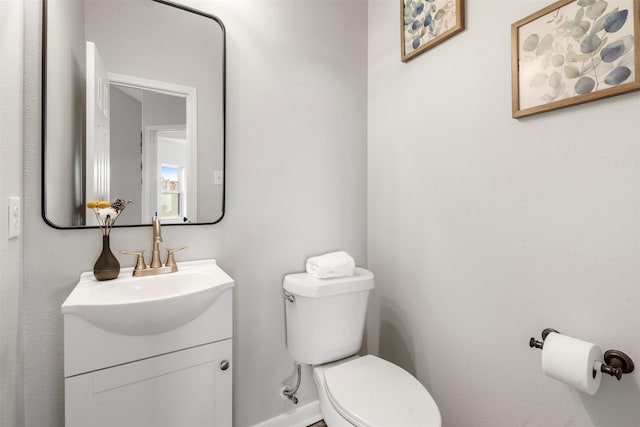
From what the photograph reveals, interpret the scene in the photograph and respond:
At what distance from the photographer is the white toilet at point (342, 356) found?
105cm

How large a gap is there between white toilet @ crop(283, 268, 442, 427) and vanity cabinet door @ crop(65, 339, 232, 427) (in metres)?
0.38

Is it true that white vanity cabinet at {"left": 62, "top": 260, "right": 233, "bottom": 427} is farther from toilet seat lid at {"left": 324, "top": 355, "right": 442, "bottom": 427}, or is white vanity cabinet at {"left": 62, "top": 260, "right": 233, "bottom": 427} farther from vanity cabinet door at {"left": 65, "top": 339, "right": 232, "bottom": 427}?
toilet seat lid at {"left": 324, "top": 355, "right": 442, "bottom": 427}

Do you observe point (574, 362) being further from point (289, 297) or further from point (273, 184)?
point (273, 184)

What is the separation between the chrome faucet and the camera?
1143 mm

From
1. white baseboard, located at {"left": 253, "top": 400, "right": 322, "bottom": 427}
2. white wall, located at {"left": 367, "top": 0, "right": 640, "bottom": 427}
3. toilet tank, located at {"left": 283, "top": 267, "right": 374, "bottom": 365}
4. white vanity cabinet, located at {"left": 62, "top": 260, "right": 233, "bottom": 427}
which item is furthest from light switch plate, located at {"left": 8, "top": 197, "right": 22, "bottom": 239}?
white wall, located at {"left": 367, "top": 0, "right": 640, "bottom": 427}

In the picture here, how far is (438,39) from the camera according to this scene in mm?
1315

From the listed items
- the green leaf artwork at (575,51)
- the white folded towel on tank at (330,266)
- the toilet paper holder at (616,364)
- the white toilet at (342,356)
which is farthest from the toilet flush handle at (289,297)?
the green leaf artwork at (575,51)

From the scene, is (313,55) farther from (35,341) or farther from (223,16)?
(35,341)

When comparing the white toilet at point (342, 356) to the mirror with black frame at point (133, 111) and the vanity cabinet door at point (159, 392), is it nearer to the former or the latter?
the vanity cabinet door at point (159, 392)

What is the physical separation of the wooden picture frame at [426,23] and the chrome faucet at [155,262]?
137cm

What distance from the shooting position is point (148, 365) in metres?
0.93

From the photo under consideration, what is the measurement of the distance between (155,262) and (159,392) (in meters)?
0.45

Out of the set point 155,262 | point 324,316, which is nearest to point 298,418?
point 324,316

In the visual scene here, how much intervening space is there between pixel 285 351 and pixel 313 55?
60.0 inches
